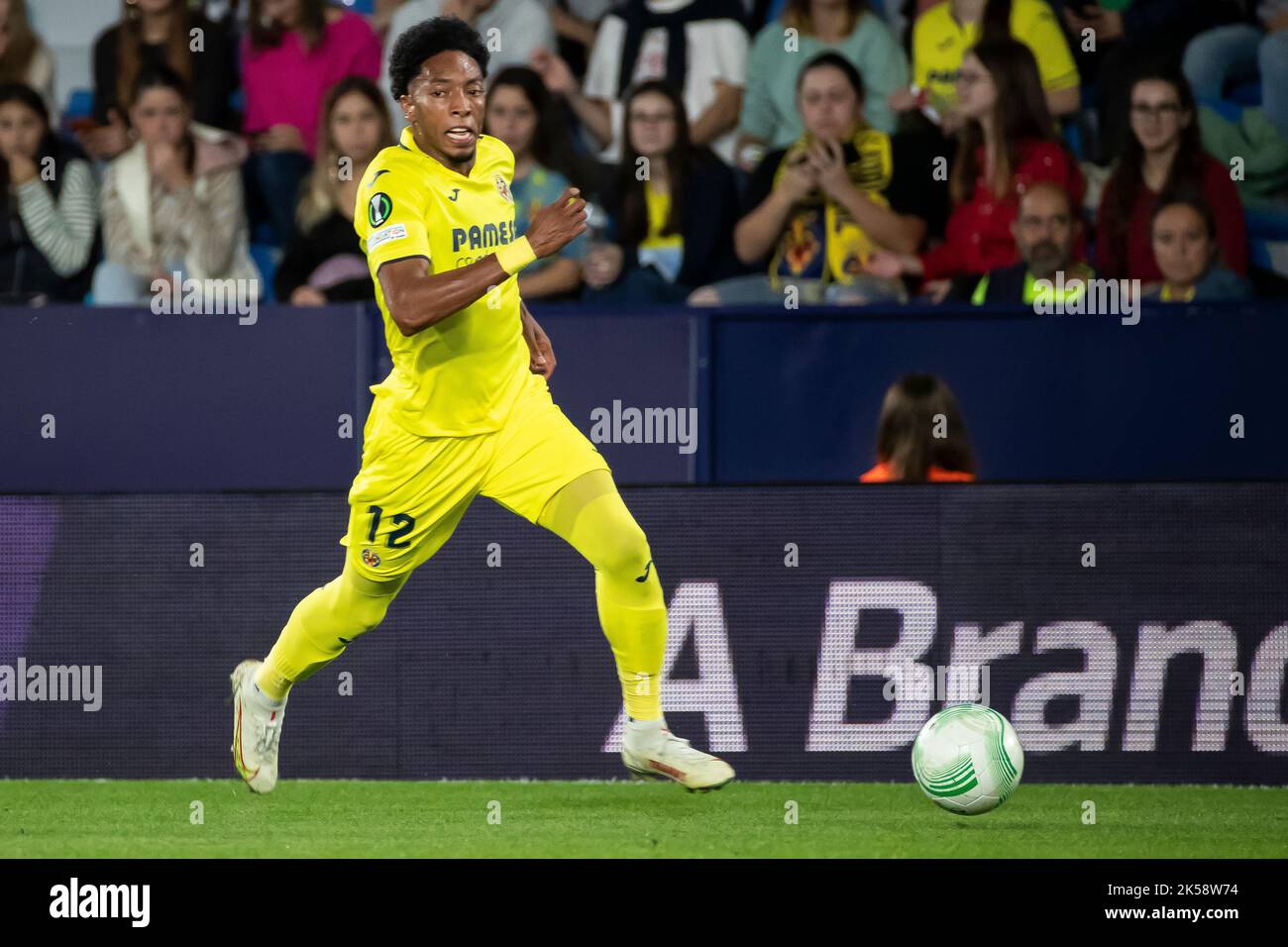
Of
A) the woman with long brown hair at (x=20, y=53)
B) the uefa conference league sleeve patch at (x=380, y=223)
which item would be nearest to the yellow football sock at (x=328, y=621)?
the uefa conference league sleeve patch at (x=380, y=223)

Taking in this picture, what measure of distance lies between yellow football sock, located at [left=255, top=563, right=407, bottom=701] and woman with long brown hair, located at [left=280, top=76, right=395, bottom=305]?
3.23 m

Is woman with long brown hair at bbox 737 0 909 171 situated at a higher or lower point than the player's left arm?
higher

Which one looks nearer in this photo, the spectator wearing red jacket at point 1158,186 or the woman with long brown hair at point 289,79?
the spectator wearing red jacket at point 1158,186

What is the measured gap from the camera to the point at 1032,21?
984 centimetres

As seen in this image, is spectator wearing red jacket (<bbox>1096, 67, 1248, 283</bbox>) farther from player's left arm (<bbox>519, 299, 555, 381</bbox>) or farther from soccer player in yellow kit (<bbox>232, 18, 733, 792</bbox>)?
soccer player in yellow kit (<bbox>232, 18, 733, 792</bbox>)

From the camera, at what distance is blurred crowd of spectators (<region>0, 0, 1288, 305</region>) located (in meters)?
9.41

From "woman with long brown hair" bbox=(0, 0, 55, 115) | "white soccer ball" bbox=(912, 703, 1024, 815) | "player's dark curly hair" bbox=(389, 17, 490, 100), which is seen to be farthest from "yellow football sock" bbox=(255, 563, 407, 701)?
"woman with long brown hair" bbox=(0, 0, 55, 115)

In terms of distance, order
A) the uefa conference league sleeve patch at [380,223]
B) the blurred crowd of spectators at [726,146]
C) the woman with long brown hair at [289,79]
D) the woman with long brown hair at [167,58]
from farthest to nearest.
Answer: the woman with long brown hair at [167,58] → the woman with long brown hair at [289,79] → the blurred crowd of spectators at [726,146] → the uefa conference league sleeve patch at [380,223]

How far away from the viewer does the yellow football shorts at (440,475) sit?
627 centimetres

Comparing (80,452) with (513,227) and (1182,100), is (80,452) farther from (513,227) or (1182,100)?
(1182,100)

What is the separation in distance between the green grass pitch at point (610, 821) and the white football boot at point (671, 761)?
141 millimetres

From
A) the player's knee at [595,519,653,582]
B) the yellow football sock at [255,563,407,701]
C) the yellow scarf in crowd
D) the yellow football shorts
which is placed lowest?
the yellow football sock at [255,563,407,701]

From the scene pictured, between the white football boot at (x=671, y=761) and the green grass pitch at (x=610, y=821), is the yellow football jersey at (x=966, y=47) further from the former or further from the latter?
the white football boot at (x=671, y=761)

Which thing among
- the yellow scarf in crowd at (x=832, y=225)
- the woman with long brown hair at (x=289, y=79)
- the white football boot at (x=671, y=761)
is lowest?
the white football boot at (x=671, y=761)
